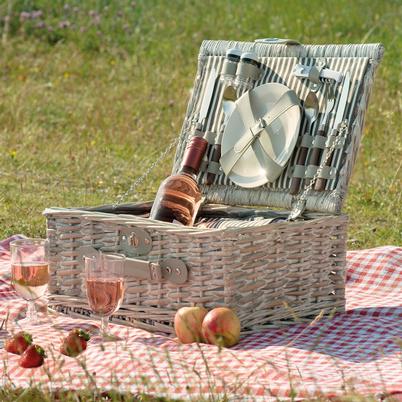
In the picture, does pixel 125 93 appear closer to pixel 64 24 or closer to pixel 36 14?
pixel 64 24

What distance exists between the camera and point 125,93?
691cm

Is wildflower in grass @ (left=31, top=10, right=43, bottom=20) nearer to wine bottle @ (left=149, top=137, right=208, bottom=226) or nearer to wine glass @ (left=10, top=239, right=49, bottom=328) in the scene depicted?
wine bottle @ (left=149, top=137, right=208, bottom=226)

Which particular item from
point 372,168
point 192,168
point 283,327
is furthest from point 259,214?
point 372,168

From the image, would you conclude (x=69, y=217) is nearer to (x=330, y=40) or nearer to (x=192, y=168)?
(x=192, y=168)

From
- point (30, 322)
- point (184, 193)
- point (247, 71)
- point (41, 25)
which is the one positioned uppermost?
point (41, 25)

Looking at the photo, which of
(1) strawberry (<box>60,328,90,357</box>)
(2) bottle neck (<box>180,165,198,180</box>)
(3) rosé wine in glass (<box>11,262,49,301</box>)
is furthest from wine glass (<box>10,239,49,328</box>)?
(2) bottle neck (<box>180,165,198,180</box>)

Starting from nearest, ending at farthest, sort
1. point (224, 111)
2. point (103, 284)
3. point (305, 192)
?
1. point (103, 284)
2. point (305, 192)
3. point (224, 111)

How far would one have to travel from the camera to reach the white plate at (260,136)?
Answer: 10.9 ft

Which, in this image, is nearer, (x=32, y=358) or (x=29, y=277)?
(x=32, y=358)

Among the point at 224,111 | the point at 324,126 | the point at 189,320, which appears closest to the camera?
the point at 189,320

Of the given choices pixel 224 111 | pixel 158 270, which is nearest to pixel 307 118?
pixel 224 111

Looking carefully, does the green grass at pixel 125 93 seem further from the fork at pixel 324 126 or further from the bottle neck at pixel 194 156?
the bottle neck at pixel 194 156

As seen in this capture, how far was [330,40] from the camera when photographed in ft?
25.5

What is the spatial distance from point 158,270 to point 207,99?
0.90 meters
